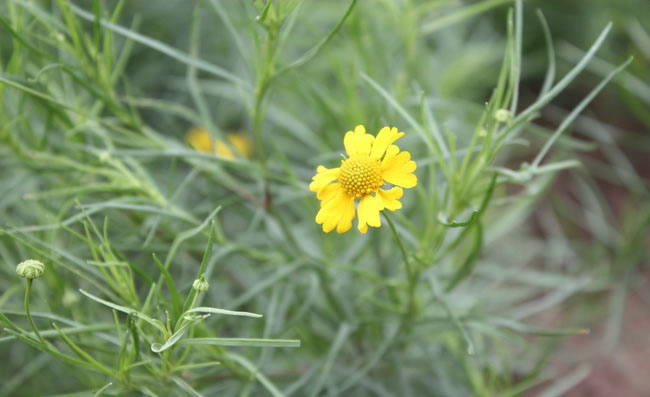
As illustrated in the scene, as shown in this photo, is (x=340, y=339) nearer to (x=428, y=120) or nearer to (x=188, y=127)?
(x=428, y=120)

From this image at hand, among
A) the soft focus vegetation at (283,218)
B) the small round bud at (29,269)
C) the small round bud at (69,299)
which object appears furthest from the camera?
A: the small round bud at (69,299)

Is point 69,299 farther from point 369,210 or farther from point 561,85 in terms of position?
point 561,85

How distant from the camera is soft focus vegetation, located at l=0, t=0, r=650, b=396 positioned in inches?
26.7

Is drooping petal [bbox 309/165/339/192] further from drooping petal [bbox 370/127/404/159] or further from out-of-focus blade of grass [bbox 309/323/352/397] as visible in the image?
out-of-focus blade of grass [bbox 309/323/352/397]

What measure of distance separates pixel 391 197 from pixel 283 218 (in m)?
0.35

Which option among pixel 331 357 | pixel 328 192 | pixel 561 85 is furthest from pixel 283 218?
pixel 561 85

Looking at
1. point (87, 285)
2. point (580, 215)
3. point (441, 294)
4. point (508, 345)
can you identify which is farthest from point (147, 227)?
point (580, 215)

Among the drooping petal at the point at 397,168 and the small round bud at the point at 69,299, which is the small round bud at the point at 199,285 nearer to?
the drooping petal at the point at 397,168

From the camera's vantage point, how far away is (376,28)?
3.30 ft

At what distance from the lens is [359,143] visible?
589 mm

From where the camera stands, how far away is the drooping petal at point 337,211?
1.86 feet

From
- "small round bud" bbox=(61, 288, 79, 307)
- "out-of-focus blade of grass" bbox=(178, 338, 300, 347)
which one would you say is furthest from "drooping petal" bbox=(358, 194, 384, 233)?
"small round bud" bbox=(61, 288, 79, 307)

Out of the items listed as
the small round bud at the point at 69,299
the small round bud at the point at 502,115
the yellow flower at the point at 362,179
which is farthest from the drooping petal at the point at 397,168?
the small round bud at the point at 69,299

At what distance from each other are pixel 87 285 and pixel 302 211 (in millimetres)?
384
